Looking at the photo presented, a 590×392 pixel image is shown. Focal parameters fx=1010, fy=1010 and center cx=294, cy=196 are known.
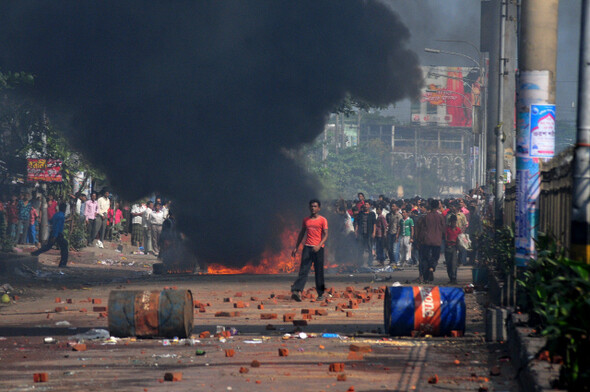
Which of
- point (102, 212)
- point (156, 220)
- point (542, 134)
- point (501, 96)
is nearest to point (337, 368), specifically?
point (542, 134)

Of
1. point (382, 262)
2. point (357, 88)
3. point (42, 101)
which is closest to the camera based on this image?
point (42, 101)

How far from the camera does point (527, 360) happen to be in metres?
7.50

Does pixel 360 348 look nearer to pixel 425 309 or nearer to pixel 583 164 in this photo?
pixel 425 309

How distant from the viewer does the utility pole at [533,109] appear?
1062 centimetres

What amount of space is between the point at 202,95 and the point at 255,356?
19.1m

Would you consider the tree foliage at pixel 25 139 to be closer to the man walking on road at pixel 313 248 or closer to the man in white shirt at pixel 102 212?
the man in white shirt at pixel 102 212

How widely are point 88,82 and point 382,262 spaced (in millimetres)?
9518

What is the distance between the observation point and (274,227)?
27.1 metres

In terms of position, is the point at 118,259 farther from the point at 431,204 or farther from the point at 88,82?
the point at 431,204

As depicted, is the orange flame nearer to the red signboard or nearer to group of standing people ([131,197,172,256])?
the red signboard

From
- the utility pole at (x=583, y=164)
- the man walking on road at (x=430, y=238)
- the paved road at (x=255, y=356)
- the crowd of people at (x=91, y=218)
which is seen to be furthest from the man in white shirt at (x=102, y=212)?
the utility pole at (x=583, y=164)

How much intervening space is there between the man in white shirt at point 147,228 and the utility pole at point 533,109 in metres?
22.3

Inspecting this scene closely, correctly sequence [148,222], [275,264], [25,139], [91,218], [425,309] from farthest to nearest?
[148,222] < [91,218] < [25,139] < [275,264] < [425,309]

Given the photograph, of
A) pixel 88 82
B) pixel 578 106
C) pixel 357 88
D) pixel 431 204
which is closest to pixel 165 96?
pixel 88 82
